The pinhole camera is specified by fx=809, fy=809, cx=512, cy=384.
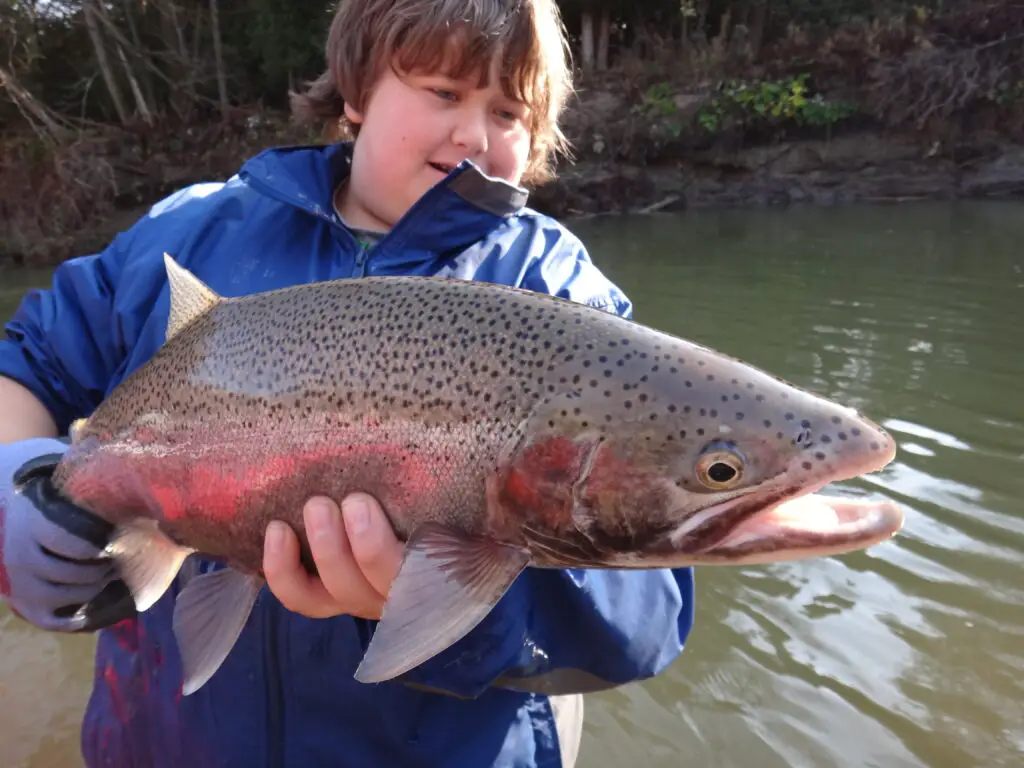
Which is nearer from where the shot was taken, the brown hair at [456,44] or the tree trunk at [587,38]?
the brown hair at [456,44]

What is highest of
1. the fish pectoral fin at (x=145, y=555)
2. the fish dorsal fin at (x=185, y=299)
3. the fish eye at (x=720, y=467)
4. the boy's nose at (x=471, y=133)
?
the boy's nose at (x=471, y=133)

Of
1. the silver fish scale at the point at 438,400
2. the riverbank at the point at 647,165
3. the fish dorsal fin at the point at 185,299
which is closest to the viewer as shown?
the silver fish scale at the point at 438,400

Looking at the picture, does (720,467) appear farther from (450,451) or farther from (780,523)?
(450,451)

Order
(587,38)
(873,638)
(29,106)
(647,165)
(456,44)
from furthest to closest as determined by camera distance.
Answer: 1. (587,38)
2. (647,165)
3. (29,106)
4. (873,638)
5. (456,44)

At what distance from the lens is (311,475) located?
1700mm

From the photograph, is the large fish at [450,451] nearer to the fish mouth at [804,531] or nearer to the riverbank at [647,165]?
the fish mouth at [804,531]

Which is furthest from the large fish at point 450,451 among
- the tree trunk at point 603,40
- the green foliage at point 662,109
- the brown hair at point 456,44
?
the tree trunk at point 603,40

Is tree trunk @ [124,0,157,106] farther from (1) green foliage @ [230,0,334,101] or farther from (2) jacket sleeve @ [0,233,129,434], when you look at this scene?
(2) jacket sleeve @ [0,233,129,434]

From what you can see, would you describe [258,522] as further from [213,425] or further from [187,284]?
[187,284]

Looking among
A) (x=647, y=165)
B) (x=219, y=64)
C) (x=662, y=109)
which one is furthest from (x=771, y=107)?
(x=219, y=64)

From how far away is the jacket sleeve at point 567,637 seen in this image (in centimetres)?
→ 179

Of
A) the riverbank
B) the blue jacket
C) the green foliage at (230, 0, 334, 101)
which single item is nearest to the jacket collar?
the blue jacket

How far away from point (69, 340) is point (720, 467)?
1.74m

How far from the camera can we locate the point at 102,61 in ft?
72.9
